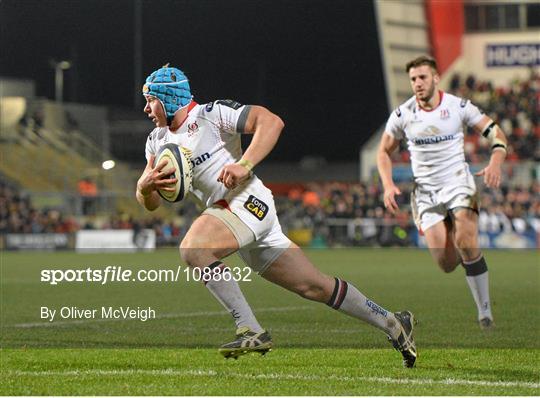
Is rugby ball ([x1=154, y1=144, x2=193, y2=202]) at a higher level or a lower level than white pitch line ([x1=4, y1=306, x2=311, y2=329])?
higher

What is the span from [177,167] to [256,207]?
552mm

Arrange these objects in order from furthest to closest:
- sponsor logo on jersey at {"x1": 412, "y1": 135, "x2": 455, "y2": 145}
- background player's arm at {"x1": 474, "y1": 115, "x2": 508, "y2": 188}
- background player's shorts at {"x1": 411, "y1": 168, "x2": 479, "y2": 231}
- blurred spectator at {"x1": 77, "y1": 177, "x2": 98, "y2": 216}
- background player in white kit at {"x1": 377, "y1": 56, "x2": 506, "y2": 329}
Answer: blurred spectator at {"x1": 77, "y1": 177, "x2": 98, "y2": 216} < sponsor logo on jersey at {"x1": 412, "y1": 135, "x2": 455, "y2": 145} < background player's shorts at {"x1": 411, "y1": 168, "x2": 479, "y2": 231} < background player in white kit at {"x1": 377, "y1": 56, "x2": 506, "y2": 329} < background player's arm at {"x1": 474, "y1": 115, "x2": 508, "y2": 188}

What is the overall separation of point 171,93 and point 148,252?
23344 millimetres

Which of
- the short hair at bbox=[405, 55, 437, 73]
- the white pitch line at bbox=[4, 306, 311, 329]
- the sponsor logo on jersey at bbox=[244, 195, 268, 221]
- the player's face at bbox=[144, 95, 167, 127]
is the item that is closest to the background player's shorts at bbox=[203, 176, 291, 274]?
the sponsor logo on jersey at bbox=[244, 195, 268, 221]

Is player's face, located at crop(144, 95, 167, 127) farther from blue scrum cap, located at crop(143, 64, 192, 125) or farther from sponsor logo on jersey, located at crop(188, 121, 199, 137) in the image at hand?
sponsor logo on jersey, located at crop(188, 121, 199, 137)

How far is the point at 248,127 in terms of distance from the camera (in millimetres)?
6887

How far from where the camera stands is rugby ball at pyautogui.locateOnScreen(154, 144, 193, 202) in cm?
673

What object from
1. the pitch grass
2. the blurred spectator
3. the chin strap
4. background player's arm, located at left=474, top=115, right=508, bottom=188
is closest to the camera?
the pitch grass

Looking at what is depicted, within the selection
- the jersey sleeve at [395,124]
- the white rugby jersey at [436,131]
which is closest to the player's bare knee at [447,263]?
the white rugby jersey at [436,131]

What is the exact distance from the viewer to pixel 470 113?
10.6m

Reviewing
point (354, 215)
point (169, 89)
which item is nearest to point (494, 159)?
point (169, 89)

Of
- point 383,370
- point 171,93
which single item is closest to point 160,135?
point 171,93

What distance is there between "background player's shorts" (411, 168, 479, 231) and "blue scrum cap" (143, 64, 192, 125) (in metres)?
4.33

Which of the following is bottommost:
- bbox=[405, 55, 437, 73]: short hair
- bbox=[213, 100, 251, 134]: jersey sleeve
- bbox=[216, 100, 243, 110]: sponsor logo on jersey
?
bbox=[405, 55, 437, 73]: short hair
